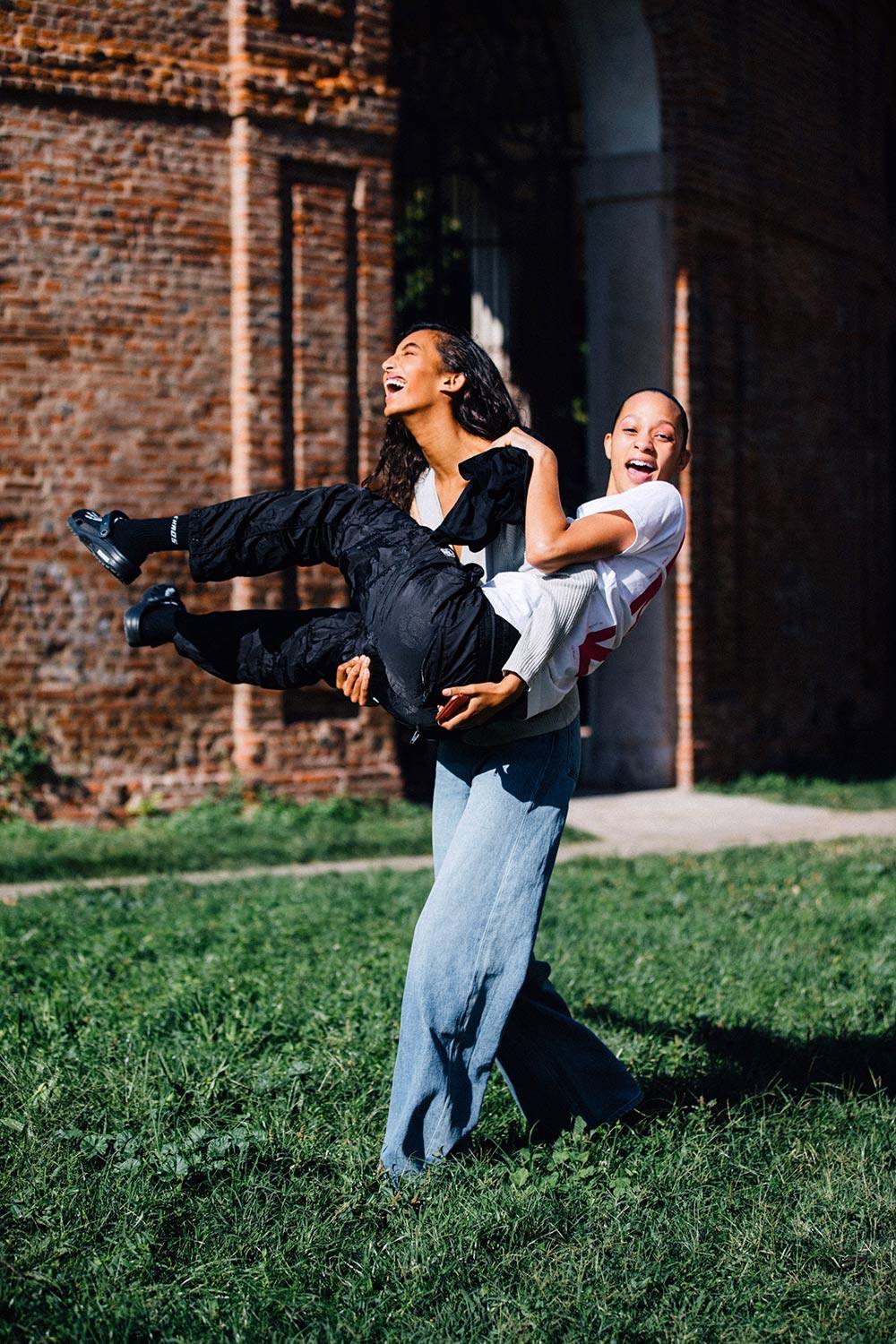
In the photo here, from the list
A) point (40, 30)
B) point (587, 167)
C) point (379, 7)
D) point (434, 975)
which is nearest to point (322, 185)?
point (379, 7)

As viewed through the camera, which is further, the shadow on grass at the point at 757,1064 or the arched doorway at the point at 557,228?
the arched doorway at the point at 557,228

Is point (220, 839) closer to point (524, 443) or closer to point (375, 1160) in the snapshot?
point (375, 1160)

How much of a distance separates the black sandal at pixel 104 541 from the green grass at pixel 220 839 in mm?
4237

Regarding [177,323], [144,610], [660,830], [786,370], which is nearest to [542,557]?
[144,610]

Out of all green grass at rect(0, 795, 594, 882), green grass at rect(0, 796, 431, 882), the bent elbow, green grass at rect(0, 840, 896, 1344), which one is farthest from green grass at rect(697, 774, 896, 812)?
the bent elbow

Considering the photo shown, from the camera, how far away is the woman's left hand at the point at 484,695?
2.91 m

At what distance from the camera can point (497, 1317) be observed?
267 cm

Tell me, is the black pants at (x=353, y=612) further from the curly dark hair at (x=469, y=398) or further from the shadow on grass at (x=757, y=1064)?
the shadow on grass at (x=757, y=1064)

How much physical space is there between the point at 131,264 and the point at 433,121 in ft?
10.3

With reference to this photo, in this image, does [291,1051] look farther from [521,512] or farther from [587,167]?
[587,167]

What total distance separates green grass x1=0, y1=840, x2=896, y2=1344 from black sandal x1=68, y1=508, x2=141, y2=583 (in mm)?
1344

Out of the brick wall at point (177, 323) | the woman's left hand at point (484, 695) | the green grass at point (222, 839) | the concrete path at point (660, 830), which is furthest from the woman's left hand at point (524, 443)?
the brick wall at point (177, 323)

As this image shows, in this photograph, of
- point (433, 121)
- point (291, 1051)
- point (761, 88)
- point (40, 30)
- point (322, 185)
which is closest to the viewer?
point (291, 1051)

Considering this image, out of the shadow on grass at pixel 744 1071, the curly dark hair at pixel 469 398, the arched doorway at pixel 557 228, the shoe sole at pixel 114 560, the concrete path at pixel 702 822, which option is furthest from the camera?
the arched doorway at pixel 557 228
